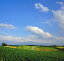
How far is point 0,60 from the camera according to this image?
23406mm

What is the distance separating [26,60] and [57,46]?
78.6 feet

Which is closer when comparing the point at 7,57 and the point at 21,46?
the point at 7,57

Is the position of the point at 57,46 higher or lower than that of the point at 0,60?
higher

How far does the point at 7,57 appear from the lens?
81.4 feet

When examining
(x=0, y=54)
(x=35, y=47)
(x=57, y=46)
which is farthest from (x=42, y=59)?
(x=57, y=46)

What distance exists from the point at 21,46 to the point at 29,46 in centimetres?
191

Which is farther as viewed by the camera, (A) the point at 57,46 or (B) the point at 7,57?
(A) the point at 57,46

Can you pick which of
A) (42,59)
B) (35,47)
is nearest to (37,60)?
(42,59)

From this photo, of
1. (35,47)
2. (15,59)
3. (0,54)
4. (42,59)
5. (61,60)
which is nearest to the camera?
(61,60)

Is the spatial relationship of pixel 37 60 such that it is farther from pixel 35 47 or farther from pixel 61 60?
pixel 35 47

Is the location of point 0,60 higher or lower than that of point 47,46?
lower

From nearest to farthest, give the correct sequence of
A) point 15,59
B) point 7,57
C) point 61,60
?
1. point 61,60
2. point 15,59
3. point 7,57

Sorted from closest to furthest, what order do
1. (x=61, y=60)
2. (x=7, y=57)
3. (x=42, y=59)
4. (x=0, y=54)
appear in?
(x=61, y=60)
(x=42, y=59)
(x=7, y=57)
(x=0, y=54)

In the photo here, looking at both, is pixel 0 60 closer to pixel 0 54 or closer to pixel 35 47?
pixel 0 54
